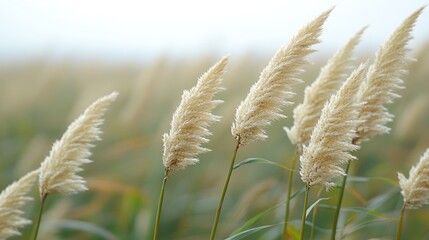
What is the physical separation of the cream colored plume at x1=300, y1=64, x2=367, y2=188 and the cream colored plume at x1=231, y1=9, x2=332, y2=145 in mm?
90

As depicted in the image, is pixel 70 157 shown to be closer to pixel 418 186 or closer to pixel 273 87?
pixel 273 87

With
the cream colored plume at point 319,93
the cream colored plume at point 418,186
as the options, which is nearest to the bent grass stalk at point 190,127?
the cream colored plume at point 319,93

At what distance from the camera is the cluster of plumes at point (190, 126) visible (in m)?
1.29

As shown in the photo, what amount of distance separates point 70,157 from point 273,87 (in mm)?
452

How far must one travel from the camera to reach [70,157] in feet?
4.60

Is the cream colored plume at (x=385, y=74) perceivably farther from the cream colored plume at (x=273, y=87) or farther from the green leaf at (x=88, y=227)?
the green leaf at (x=88, y=227)

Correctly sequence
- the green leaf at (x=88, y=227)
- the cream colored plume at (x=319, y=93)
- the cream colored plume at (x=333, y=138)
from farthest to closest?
the green leaf at (x=88, y=227) → the cream colored plume at (x=319, y=93) → the cream colored plume at (x=333, y=138)

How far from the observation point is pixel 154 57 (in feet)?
9.80

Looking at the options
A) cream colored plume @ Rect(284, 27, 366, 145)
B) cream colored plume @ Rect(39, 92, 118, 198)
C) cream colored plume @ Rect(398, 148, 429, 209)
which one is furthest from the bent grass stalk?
cream colored plume @ Rect(398, 148, 429, 209)

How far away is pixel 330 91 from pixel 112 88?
7.88 ft

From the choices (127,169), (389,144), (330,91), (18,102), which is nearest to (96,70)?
(18,102)

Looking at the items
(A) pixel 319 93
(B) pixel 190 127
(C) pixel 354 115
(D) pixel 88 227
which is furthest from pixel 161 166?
(C) pixel 354 115

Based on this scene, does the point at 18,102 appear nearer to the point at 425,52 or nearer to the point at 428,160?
the point at 425,52

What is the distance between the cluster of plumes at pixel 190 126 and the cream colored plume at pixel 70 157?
0.62 feet
